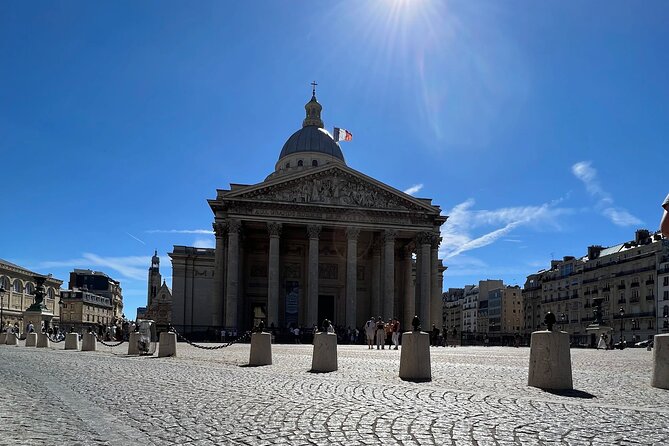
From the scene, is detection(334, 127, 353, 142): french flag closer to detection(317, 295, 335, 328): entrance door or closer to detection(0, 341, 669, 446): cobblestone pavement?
detection(317, 295, 335, 328): entrance door

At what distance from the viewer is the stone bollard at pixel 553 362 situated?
11070 mm

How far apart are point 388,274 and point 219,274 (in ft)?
48.9

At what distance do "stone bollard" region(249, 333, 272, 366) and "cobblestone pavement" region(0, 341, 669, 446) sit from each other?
16.6ft

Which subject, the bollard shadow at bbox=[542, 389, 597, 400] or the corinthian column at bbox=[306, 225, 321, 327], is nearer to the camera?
the bollard shadow at bbox=[542, 389, 597, 400]

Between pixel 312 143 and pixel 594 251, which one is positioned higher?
pixel 312 143

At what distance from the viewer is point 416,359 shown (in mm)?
13453

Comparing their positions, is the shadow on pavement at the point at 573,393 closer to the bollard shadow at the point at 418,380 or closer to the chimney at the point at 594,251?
the bollard shadow at the point at 418,380

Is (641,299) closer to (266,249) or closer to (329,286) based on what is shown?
(329,286)

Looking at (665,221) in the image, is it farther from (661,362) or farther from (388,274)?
(388,274)

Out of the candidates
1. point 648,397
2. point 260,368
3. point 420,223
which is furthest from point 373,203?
point 648,397

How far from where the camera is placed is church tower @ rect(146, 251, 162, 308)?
4254 inches

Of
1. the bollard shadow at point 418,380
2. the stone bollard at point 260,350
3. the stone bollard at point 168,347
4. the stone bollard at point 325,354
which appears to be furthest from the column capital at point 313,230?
the bollard shadow at point 418,380

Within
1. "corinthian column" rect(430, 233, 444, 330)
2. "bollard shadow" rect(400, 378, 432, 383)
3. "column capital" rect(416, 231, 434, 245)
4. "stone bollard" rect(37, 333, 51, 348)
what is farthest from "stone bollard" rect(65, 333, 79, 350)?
"corinthian column" rect(430, 233, 444, 330)

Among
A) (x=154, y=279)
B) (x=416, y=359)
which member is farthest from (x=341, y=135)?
(x=416, y=359)
